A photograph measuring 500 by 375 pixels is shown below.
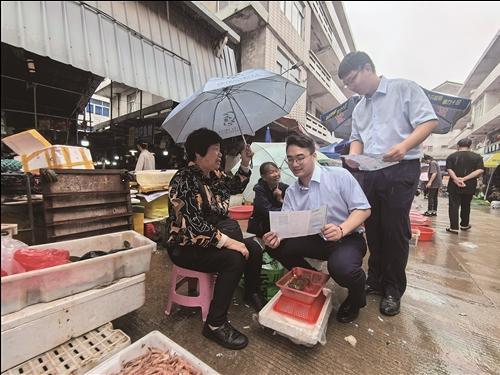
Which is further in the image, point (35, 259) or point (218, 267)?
point (218, 267)

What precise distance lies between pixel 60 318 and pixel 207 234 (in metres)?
0.99

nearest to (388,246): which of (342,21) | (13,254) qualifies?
(13,254)

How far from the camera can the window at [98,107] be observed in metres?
2.73

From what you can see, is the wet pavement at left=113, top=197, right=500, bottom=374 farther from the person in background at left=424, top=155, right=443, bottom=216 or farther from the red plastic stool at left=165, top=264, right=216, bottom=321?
the person in background at left=424, top=155, right=443, bottom=216

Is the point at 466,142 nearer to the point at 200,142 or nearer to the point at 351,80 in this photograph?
the point at 351,80

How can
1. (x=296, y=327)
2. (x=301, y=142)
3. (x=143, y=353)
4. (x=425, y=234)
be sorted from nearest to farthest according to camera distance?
(x=143, y=353)
(x=296, y=327)
(x=301, y=142)
(x=425, y=234)

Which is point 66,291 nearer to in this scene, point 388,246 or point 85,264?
point 85,264

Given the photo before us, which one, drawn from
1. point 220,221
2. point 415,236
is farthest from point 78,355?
point 415,236

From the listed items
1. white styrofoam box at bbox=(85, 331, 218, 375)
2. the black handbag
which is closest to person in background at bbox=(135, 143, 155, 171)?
the black handbag

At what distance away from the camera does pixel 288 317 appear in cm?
180

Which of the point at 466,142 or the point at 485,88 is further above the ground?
the point at 485,88

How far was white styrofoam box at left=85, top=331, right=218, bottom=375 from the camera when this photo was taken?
132 cm

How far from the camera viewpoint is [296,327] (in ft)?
5.56

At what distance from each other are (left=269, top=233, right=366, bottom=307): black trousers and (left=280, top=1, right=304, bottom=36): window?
709 cm
